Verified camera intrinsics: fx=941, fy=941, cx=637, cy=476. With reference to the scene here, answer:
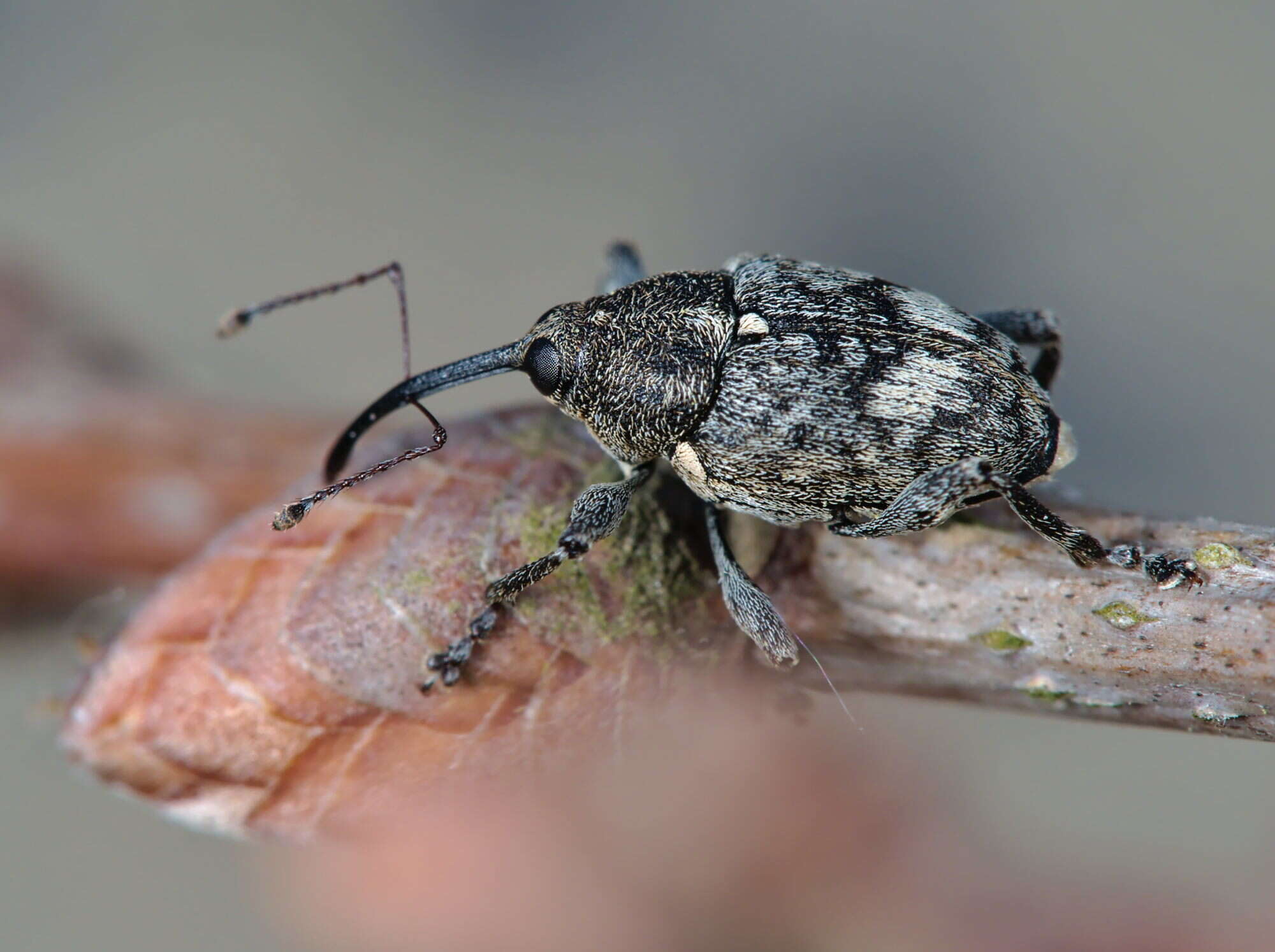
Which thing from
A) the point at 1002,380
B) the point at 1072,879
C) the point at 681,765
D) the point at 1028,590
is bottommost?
the point at 1072,879

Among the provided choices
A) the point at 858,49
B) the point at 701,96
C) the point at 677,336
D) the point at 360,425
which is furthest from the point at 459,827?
the point at 858,49

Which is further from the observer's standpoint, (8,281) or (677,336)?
(8,281)

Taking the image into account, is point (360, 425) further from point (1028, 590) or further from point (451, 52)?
point (451, 52)

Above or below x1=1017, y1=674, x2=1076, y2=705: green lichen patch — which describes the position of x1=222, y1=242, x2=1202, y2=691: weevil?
above

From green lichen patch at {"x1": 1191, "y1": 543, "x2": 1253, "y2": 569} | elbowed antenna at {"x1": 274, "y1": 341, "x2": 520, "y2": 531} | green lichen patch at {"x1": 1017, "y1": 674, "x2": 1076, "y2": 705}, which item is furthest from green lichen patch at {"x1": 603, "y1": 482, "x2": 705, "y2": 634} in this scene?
green lichen patch at {"x1": 1191, "y1": 543, "x2": 1253, "y2": 569}

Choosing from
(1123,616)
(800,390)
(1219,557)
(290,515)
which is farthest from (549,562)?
(1219,557)

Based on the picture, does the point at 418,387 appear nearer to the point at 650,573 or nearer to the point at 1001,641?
the point at 650,573

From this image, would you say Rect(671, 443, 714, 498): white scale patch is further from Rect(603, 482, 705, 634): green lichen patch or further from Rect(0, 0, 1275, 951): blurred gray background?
Rect(0, 0, 1275, 951): blurred gray background
